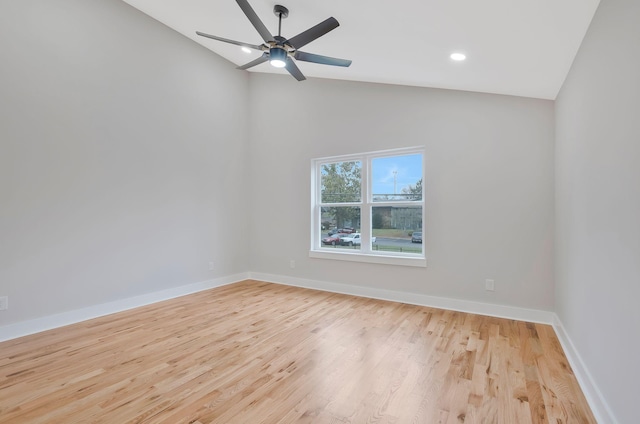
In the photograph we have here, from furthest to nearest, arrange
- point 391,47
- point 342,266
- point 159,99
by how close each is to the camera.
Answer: point 342,266, point 159,99, point 391,47

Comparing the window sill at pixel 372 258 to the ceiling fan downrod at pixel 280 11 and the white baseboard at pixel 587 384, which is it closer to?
the white baseboard at pixel 587 384

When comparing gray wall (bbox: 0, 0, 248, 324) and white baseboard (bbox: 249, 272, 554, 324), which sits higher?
gray wall (bbox: 0, 0, 248, 324)

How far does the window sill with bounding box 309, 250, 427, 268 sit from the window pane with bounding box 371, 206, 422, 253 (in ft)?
0.52

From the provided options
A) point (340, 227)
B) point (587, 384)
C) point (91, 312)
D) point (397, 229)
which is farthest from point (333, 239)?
point (587, 384)

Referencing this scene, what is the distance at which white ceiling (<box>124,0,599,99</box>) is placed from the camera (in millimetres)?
1920

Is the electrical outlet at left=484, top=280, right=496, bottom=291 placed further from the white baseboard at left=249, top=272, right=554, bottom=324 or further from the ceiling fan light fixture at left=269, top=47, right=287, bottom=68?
the ceiling fan light fixture at left=269, top=47, right=287, bottom=68

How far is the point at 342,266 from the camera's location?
455 centimetres

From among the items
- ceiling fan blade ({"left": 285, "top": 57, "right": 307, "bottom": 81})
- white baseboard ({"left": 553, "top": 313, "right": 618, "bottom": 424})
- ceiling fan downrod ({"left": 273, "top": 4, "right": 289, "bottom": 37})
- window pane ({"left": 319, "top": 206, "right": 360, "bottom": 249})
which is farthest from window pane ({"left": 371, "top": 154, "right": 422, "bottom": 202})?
ceiling fan downrod ({"left": 273, "top": 4, "right": 289, "bottom": 37})

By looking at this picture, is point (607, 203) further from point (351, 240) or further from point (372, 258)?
point (351, 240)

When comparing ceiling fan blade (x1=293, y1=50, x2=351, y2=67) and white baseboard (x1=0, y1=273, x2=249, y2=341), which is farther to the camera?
white baseboard (x1=0, y1=273, x2=249, y2=341)

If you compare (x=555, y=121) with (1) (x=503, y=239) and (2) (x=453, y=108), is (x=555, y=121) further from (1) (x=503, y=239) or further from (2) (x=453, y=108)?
(1) (x=503, y=239)

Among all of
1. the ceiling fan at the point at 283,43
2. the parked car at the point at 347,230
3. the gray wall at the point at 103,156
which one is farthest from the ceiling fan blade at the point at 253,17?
the parked car at the point at 347,230

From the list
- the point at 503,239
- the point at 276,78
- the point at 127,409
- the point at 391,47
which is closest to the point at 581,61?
the point at 391,47

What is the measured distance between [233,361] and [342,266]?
239 cm
